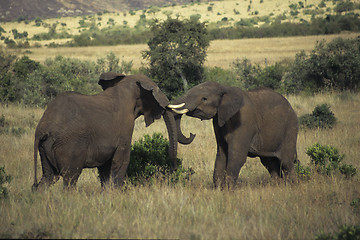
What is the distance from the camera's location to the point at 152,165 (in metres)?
7.71

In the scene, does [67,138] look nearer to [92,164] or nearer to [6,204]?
[92,164]

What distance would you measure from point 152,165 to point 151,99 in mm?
1497

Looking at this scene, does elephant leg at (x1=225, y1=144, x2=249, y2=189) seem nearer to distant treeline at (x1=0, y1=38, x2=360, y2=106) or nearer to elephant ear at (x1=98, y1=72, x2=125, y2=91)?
elephant ear at (x1=98, y1=72, x2=125, y2=91)

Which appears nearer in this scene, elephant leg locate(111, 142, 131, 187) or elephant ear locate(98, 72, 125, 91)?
elephant leg locate(111, 142, 131, 187)

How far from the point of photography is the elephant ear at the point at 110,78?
22.0 ft

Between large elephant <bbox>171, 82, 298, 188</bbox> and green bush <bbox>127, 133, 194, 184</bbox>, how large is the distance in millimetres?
1008

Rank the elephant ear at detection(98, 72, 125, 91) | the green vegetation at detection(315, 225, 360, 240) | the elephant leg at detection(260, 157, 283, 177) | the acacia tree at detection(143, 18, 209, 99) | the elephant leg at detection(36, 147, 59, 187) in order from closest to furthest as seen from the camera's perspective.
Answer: the green vegetation at detection(315, 225, 360, 240) < the elephant leg at detection(36, 147, 59, 187) < the elephant ear at detection(98, 72, 125, 91) < the elephant leg at detection(260, 157, 283, 177) < the acacia tree at detection(143, 18, 209, 99)

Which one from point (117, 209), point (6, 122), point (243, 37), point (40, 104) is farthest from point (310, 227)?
point (243, 37)

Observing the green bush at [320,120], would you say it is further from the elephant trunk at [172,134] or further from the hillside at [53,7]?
the hillside at [53,7]

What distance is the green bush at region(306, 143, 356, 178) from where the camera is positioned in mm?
7676

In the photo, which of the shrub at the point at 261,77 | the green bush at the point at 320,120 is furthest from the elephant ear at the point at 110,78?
the shrub at the point at 261,77

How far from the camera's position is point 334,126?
489 inches

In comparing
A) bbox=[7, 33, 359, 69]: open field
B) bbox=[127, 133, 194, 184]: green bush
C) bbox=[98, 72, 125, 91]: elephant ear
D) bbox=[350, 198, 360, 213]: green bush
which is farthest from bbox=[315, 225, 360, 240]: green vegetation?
bbox=[7, 33, 359, 69]: open field

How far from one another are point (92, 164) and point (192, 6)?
119 meters
